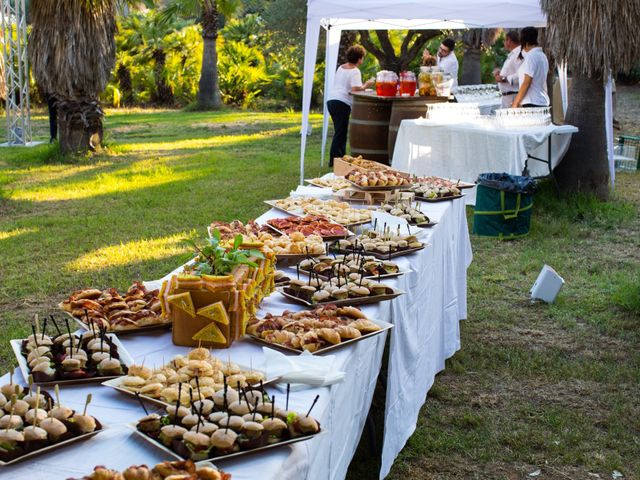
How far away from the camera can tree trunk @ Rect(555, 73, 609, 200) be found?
9812mm

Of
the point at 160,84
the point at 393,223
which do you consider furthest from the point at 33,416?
the point at 160,84

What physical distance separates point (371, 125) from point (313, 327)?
895 centimetres

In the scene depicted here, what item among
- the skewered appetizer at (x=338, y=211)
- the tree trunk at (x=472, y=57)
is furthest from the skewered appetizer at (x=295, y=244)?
the tree trunk at (x=472, y=57)

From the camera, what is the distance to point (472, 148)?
9.43m

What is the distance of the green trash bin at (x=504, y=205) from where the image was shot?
8.37 m

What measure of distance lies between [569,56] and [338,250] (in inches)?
252

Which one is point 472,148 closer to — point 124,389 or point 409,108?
point 409,108

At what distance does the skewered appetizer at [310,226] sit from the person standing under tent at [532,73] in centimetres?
595

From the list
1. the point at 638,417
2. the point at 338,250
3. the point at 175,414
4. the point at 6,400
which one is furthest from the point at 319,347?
the point at 638,417

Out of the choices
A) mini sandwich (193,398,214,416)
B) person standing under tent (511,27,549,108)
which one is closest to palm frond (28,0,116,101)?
person standing under tent (511,27,549,108)

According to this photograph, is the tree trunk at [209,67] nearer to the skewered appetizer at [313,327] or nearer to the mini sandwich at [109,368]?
the skewered appetizer at [313,327]

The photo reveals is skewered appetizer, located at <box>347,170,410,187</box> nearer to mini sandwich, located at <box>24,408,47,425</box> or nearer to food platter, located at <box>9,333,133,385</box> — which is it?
food platter, located at <box>9,333,133,385</box>

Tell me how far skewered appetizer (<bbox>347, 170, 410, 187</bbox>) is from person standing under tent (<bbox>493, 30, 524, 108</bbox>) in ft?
18.2

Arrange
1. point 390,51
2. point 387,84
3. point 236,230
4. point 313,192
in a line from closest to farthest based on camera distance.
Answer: point 236,230 < point 313,192 < point 387,84 < point 390,51
